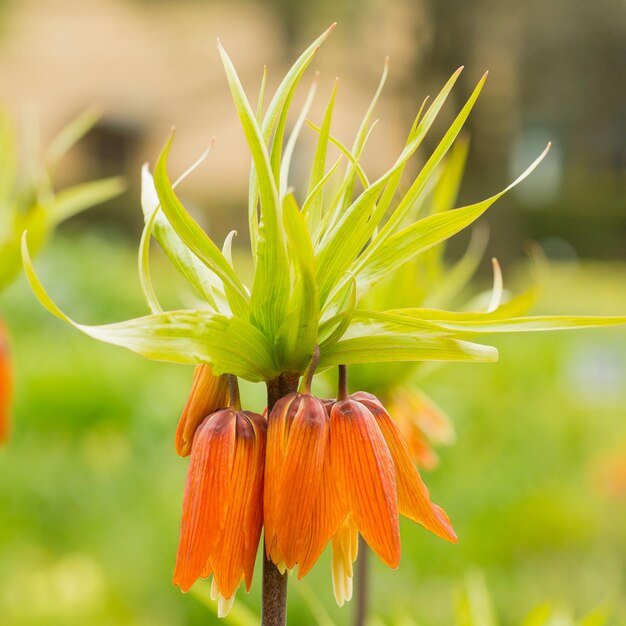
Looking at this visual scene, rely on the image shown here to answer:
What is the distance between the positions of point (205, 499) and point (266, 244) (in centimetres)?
16

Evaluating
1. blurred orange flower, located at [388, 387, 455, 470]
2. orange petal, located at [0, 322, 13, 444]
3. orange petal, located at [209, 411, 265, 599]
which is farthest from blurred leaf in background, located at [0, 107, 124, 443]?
orange petal, located at [209, 411, 265, 599]

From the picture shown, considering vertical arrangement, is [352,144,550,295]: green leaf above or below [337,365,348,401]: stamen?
above

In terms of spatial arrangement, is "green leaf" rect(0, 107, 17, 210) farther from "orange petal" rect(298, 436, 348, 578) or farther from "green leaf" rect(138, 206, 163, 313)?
"orange petal" rect(298, 436, 348, 578)

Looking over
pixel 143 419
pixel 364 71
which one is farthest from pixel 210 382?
pixel 364 71

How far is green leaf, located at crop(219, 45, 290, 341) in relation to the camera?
0.61 metres

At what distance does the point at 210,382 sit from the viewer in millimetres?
661

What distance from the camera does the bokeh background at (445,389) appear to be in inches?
91.4

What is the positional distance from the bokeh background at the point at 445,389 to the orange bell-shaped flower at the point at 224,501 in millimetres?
164

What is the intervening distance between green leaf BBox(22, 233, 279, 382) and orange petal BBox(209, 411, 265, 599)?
1.5 inches

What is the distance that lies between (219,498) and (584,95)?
10600mm

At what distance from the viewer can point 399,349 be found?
633 mm

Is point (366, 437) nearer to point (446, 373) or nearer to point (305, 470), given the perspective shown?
point (305, 470)

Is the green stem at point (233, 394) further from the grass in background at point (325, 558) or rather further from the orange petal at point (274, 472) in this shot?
the grass in background at point (325, 558)

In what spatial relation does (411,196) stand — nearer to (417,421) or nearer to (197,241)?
(197,241)
